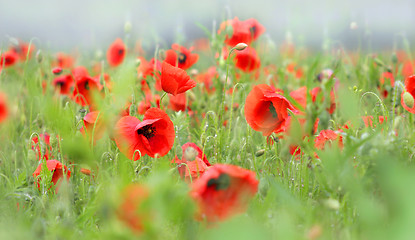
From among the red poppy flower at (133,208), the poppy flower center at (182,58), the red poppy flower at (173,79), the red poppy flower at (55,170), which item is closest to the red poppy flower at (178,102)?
the poppy flower center at (182,58)

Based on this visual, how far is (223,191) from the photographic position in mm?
857

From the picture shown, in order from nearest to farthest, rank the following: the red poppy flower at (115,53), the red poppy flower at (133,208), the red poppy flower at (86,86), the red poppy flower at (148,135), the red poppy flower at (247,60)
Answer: the red poppy flower at (133,208)
the red poppy flower at (148,135)
the red poppy flower at (86,86)
the red poppy flower at (247,60)
the red poppy flower at (115,53)

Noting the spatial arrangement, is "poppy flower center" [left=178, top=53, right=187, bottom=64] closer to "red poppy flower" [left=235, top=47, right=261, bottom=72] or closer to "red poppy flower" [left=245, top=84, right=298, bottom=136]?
"red poppy flower" [left=235, top=47, right=261, bottom=72]

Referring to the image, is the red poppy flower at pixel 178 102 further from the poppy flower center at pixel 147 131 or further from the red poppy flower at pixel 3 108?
the red poppy flower at pixel 3 108

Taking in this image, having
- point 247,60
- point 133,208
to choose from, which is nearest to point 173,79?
point 133,208

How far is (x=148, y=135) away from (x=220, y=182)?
451mm

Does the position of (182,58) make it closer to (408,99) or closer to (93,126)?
(93,126)

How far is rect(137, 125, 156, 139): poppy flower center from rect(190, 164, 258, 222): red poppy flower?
0.43 meters

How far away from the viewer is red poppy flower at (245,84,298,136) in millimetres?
1224

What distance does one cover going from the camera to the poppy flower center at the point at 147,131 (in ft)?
4.15

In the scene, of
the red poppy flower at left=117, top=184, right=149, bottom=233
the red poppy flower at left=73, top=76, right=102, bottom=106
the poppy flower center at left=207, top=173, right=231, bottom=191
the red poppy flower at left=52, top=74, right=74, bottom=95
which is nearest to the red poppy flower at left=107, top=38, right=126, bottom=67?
the red poppy flower at left=52, top=74, right=74, bottom=95

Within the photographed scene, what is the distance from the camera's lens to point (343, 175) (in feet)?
2.75

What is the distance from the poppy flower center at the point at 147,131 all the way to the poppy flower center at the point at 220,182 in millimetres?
432

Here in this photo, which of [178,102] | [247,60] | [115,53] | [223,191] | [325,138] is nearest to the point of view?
[223,191]
